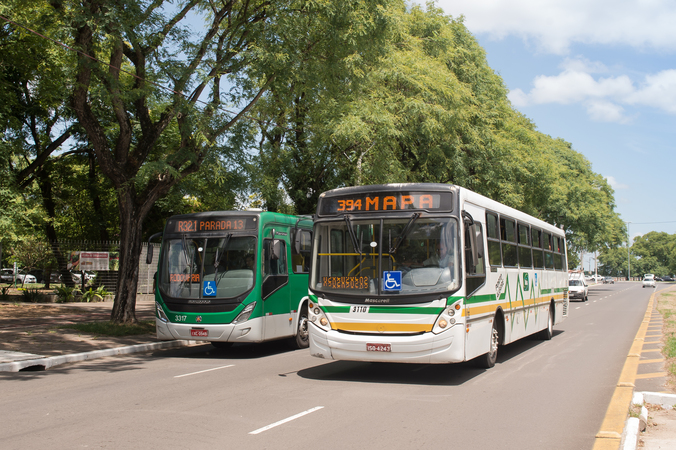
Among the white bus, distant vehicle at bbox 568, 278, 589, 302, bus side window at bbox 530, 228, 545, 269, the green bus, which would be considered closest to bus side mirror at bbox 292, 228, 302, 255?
the white bus

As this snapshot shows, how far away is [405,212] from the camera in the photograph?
959cm

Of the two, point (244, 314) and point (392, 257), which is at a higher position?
point (392, 257)

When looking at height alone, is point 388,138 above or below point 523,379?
above

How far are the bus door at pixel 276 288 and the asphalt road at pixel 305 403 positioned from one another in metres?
0.86

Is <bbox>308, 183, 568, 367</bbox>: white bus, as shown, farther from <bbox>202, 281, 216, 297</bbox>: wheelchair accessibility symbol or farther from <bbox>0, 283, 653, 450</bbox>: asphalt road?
<bbox>202, 281, 216, 297</bbox>: wheelchair accessibility symbol

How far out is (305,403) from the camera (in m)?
7.88

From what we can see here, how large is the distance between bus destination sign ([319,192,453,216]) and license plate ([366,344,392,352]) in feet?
7.05

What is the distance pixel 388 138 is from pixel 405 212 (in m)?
13.2

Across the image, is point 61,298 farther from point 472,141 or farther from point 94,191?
point 472,141

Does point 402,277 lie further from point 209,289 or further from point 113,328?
point 113,328

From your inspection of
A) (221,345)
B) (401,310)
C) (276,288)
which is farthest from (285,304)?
(401,310)

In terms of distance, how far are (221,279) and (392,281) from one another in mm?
4840

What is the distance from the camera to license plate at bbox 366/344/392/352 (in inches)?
358

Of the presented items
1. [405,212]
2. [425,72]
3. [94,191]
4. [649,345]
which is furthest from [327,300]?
[94,191]
